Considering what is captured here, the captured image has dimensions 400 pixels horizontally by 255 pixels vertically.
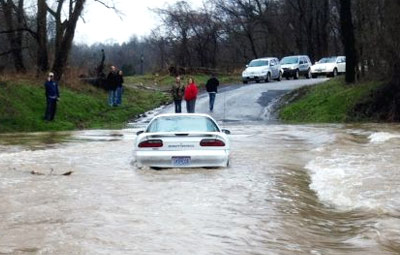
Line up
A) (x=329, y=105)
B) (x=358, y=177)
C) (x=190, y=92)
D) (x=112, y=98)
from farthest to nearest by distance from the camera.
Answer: (x=112, y=98)
(x=329, y=105)
(x=190, y=92)
(x=358, y=177)

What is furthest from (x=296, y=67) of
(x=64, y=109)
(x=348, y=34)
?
(x=64, y=109)

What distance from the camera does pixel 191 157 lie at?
13859 mm

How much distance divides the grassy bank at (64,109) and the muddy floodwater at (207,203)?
897 cm

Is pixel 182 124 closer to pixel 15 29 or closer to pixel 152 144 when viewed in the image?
pixel 152 144

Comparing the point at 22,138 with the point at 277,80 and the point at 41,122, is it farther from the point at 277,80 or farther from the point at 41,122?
the point at 277,80

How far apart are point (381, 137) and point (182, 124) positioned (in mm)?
8207

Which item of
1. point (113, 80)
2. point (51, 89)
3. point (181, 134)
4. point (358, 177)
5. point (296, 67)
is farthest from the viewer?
point (296, 67)

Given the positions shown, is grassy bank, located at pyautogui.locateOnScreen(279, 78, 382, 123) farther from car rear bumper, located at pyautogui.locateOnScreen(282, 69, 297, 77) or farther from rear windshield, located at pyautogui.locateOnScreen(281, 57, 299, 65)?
rear windshield, located at pyautogui.locateOnScreen(281, 57, 299, 65)

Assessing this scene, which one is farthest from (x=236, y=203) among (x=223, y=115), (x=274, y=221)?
(x=223, y=115)

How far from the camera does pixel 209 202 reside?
10664 mm

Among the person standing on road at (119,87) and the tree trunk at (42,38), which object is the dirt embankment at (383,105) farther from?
the tree trunk at (42,38)

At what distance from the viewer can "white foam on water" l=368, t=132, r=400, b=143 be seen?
19.8 metres

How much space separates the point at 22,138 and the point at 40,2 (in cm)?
1658

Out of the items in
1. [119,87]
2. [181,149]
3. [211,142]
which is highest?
[119,87]
